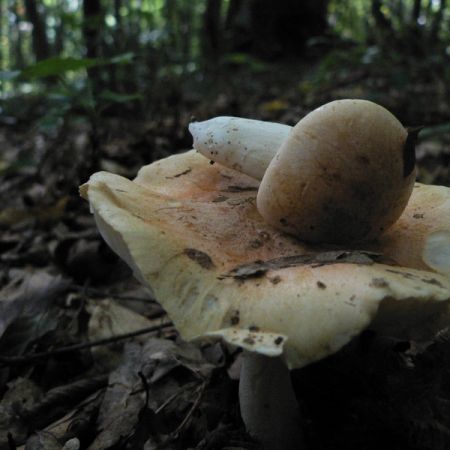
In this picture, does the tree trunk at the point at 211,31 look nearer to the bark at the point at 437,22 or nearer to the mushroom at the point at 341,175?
the bark at the point at 437,22

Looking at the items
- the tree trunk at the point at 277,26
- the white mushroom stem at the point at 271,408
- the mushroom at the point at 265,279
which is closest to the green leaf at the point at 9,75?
the mushroom at the point at 265,279

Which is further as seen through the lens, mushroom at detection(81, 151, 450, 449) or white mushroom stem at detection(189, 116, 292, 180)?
white mushroom stem at detection(189, 116, 292, 180)

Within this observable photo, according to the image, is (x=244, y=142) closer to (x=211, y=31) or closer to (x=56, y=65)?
(x=56, y=65)

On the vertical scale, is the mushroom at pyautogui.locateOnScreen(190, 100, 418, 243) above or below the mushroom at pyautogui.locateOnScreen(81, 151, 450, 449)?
above

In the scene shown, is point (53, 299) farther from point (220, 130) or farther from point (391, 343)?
point (391, 343)

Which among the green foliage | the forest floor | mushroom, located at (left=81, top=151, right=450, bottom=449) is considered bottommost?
the forest floor

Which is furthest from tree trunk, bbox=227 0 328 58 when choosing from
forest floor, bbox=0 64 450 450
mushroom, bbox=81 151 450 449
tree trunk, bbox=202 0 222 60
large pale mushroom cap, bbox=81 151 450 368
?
large pale mushroom cap, bbox=81 151 450 368

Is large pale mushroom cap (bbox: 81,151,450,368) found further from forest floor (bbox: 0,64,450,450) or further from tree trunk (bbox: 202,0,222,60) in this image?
tree trunk (bbox: 202,0,222,60)
